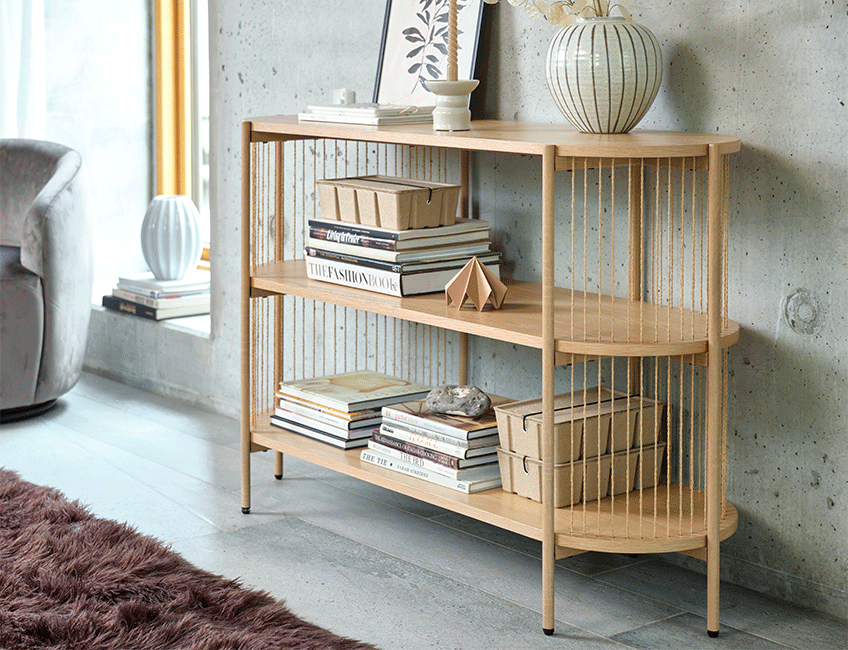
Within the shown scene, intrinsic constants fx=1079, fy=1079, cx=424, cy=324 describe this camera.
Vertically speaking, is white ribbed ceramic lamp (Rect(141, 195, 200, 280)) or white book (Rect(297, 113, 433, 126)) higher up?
white book (Rect(297, 113, 433, 126))

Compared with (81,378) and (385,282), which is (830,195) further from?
(81,378)

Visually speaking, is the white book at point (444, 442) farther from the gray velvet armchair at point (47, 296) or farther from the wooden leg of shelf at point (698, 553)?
the gray velvet armchair at point (47, 296)

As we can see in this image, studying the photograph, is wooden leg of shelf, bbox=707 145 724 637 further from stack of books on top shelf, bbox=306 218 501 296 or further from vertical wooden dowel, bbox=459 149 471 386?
vertical wooden dowel, bbox=459 149 471 386

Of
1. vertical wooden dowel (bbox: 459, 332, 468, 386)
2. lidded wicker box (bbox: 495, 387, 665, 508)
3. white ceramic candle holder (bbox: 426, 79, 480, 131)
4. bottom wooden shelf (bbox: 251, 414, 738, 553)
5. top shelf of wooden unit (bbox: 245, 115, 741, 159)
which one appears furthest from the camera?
vertical wooden dowel (bbox: 459, 332, 468, 386)

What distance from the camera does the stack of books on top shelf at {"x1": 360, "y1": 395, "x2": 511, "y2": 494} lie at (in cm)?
223

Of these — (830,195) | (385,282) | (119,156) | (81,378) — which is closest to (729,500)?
(830,195)

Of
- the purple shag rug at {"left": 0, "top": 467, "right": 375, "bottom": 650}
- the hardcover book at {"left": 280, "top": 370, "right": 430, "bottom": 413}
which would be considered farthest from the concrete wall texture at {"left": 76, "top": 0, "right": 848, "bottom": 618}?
the purple shag rug at {"left": 0, "top": 467, "right": 375, "bottom": 650}

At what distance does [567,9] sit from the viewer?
2203 millimetres

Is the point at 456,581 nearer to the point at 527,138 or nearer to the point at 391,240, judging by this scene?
the point at 391,240

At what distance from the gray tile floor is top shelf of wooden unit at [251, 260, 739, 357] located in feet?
1.73

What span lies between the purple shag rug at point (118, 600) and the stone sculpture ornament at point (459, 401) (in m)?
0.55

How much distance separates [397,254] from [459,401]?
1.13ft

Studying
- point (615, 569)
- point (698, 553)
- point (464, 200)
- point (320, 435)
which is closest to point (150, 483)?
point (320, 435)

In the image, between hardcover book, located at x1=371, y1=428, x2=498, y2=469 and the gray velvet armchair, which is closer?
hardcover book, located at x1=371, y1=428, x2=498, y2=469
